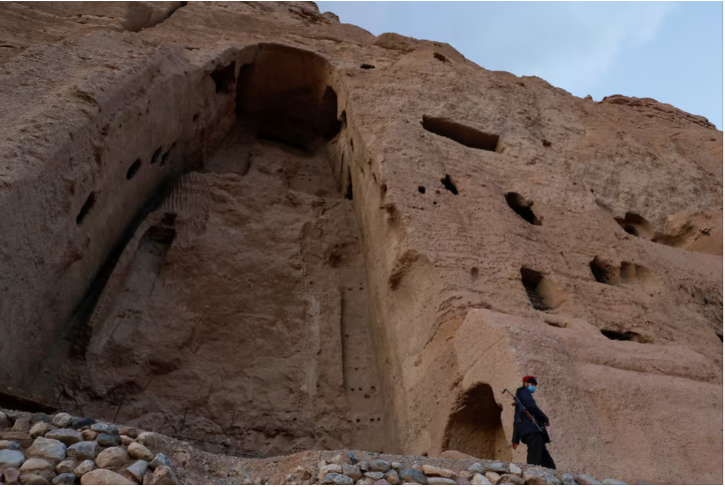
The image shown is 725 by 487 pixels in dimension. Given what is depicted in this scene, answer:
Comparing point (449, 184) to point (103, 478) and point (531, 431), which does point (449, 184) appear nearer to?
point (531, 431)

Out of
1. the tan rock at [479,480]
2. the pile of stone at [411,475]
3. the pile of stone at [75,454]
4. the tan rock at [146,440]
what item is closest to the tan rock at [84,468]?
the pile of stone at [75,454]

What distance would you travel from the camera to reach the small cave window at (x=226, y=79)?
952 centimetres

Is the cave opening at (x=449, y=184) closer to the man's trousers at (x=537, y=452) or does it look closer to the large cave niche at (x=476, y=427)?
the large cave niche at (x=476, y=427)

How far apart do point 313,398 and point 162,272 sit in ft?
7.89

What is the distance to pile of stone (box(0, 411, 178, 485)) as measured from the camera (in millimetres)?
2635

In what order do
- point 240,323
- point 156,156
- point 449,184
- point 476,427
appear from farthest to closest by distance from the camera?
point 156,156
point 449,184
point 240,323
point 476,427

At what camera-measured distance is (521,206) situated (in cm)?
768

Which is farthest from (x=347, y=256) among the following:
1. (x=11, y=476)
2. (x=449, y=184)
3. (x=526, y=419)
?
(x=11, y=476)

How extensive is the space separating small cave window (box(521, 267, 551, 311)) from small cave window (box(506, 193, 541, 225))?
4.15ft

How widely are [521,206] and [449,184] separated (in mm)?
961

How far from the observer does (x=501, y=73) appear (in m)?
10.9

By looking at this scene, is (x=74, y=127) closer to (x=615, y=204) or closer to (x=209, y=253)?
(x=209, y=253)

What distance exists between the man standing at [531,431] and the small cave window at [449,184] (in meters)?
3.69

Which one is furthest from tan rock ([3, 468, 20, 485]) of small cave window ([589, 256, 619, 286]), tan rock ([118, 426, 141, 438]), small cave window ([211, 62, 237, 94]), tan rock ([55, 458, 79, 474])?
small cave window ([211, 62, 237, 94])
